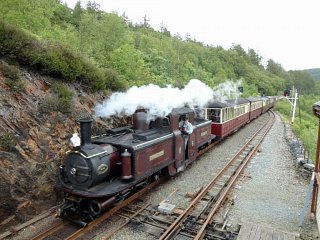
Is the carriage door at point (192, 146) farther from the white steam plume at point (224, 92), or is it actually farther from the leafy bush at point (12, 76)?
the leafy bush at point (12, 76)

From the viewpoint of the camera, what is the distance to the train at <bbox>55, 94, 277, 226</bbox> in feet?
23.5

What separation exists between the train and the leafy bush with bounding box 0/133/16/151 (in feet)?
4.71

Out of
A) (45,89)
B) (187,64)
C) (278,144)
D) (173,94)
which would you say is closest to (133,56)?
(173,94)

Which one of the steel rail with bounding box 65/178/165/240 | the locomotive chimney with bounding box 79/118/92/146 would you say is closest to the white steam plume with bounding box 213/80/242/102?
the steel rail with bounding box 65/178/165/240

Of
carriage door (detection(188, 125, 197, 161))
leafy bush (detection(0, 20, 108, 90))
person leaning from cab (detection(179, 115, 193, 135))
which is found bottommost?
carriage door (detection(188, 125, 197, 161))

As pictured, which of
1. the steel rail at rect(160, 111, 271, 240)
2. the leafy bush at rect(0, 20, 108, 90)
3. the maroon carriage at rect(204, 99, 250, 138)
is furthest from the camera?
the maroon carriage at rect(204, 99, 250, 138)

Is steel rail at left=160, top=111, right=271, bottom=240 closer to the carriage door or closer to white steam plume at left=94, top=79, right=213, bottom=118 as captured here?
the carriage door

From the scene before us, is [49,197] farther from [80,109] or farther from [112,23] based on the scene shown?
[112,23]

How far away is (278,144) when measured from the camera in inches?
672

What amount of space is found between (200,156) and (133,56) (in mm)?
8206

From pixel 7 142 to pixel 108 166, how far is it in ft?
9.01

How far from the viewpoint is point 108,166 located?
7633mm

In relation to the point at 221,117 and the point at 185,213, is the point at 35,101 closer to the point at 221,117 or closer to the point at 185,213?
the point at 185,213

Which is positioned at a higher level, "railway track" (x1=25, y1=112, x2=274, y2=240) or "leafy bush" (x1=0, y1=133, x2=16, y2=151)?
"leafy bush" (x1=0, y1=133, x2=16, y2=151)
